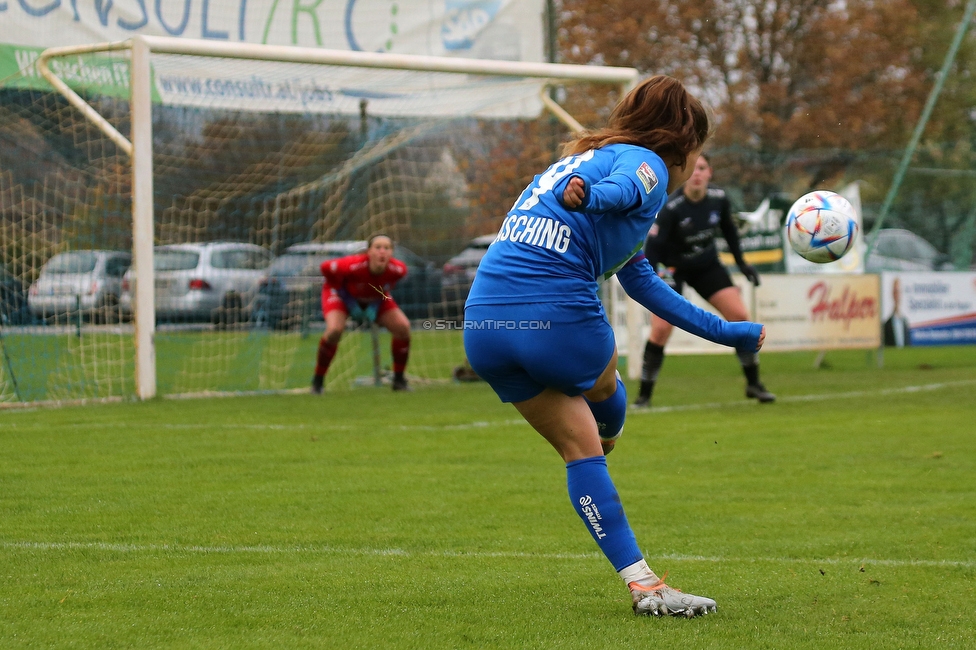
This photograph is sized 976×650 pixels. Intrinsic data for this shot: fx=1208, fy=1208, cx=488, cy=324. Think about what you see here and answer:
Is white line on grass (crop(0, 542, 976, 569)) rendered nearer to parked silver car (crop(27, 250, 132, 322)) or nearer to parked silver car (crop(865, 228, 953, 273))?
parked silver car (crop(27, 250, 132, 322))

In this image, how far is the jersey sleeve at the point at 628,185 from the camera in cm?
354

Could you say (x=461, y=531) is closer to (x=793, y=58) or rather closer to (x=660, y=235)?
(x=660, y=235)

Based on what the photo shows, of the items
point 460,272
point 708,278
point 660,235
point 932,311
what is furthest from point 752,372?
point 932,311

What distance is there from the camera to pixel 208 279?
14.9 m

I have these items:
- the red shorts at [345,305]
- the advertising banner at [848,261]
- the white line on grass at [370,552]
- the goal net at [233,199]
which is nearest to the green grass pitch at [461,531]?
the white line on grass at [370,552]

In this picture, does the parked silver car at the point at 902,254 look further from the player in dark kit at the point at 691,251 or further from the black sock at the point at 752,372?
the player in dark kit at the point at 691,251

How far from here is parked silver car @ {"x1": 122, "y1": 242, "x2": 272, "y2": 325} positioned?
43.2 ft

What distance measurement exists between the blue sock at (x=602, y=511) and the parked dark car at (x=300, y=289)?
10726mm

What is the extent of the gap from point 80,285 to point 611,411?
9365 millimetres

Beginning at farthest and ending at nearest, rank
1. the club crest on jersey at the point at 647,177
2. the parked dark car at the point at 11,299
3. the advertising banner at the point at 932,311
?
the advertising banner at the point at 932,311, the parked dark car at the point at 11,299, the club crest on jersey at the point at 647,177

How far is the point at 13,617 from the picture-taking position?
150 inches

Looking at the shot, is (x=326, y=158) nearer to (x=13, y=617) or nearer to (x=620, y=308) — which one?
(x=620, y=308)

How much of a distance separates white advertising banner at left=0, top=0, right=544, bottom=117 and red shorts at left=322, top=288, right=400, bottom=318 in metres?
2.46

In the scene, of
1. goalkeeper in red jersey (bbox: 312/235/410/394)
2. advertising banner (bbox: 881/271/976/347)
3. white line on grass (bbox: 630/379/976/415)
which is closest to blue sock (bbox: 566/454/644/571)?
white line on grass (bbox: 630/379/976/415)
